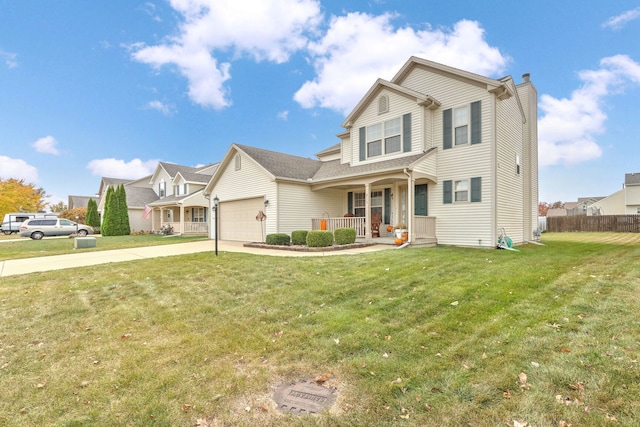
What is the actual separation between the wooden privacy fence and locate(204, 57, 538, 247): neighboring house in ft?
48.8

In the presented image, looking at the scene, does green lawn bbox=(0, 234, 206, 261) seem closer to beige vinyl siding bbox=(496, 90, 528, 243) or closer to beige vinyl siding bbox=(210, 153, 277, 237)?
beige vinyl siding bbox=(210, 153, 277, 237)

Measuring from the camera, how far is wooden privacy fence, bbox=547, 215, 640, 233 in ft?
79.1

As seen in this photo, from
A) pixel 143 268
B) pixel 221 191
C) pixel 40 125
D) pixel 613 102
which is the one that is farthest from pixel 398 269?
pixel 40 125

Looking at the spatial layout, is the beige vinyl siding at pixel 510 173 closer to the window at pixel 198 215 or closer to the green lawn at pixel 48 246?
the green lawn at pixel 48 246

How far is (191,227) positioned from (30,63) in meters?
13.7

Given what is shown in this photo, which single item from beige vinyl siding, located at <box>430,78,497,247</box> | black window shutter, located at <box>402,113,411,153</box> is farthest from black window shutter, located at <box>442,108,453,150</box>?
black window shutter, located at <box>402,113,411,153</box>

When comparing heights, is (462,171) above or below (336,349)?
above

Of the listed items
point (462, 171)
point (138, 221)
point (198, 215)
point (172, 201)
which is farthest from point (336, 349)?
point (138, 221)

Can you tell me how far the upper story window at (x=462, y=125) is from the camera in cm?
1174

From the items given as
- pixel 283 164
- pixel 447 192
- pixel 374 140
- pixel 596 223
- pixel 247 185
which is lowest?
pixel 596 223

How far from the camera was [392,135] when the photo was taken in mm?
13688

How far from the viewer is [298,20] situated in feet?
46.4

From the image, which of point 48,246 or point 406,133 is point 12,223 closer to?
point 48,246

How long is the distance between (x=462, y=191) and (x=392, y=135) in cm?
392
